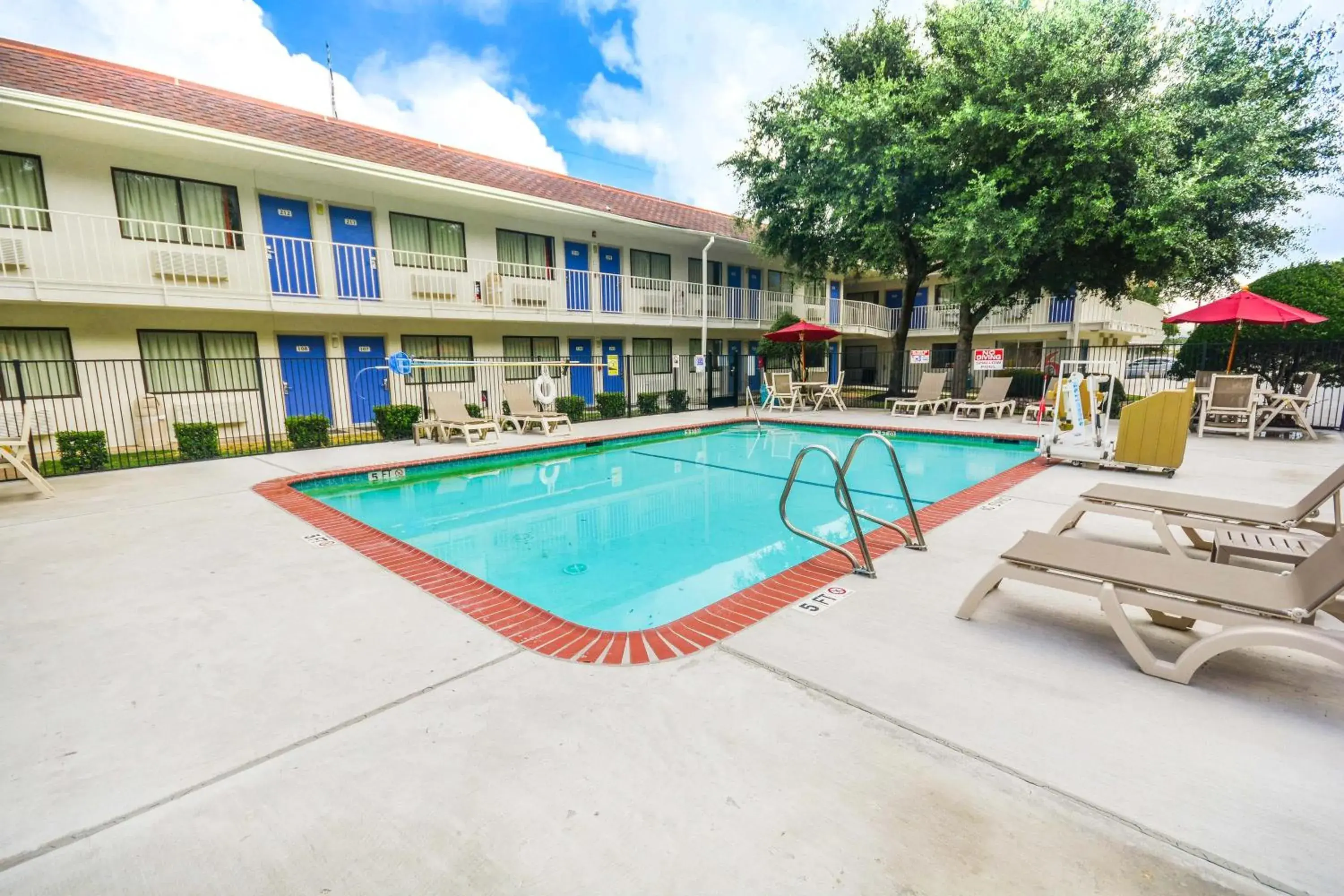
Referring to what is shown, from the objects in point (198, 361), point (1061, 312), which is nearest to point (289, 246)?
point (198, 361)

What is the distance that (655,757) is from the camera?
207 cm

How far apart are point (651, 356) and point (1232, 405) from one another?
45.5 ft

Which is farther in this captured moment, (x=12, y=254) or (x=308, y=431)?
(x=308, y=431)

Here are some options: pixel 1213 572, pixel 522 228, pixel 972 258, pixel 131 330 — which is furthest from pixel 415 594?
pixel 522 228

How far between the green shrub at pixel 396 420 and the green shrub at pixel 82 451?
3.70m

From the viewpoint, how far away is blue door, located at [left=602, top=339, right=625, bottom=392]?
1736 cm

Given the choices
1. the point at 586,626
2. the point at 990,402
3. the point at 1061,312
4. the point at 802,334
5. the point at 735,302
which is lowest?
the point at 586,626

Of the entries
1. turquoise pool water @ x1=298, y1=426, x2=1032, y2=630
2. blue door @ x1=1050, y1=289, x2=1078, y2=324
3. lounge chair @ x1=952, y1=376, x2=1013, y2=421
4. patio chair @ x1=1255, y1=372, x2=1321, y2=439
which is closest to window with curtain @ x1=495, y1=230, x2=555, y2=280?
turquoise pool water @ x1=298, y1=426, x2=1032, y2=630

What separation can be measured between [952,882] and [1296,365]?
15.9 m

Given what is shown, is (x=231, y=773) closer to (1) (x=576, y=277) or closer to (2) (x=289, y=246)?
(2) (x=289, y=246)

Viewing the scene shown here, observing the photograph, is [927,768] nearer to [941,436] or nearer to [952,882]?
[952,882]

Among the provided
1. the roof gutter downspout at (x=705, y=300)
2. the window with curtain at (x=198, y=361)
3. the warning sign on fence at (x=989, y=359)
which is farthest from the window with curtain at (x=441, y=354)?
the warning sign on fence at (x=989, y=359)

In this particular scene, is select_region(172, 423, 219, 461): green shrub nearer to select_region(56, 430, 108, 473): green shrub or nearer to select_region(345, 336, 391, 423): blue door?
select_region(56, 430, 108, 473): green shrub

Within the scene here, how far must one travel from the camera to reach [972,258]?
11.4m
